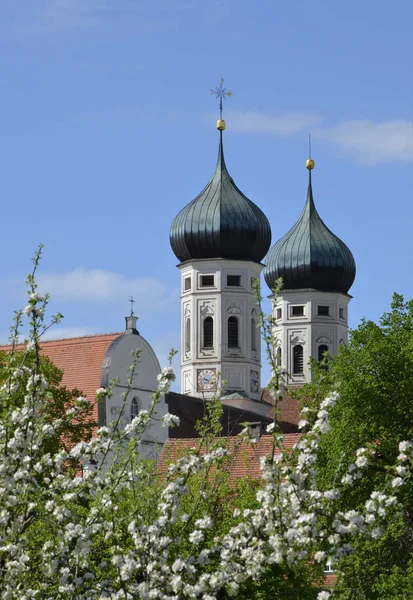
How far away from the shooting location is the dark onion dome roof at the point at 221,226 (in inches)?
2766

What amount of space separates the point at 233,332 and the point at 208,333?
1.27 metres

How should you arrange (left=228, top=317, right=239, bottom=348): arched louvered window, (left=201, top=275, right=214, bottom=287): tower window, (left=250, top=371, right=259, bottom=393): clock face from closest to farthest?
(left=250, top=371, right=259, bottom=393): clock face, (left=228, top=317, right=239, bottom=348): arched louvered window, (left=201, top=275, right=214, bottom=287): tower window

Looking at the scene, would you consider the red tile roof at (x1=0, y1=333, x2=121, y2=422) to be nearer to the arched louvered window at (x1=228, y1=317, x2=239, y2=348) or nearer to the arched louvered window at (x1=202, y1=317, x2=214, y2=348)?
the arched louvered window at (x1=228, y1=317, x2=239, y2=348)

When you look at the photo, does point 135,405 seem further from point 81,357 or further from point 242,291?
point 242,291

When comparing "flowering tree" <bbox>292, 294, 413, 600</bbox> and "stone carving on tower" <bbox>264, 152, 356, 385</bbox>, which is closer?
"flowering tree" <bbox>292, 294, 413, 600</bbox>

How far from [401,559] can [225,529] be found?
Answer: 893cm

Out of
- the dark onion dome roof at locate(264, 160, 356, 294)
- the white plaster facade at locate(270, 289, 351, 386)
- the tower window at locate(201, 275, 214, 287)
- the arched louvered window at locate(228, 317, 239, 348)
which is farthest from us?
the dark onion dome roof at locate(264, 160, 356, 294)

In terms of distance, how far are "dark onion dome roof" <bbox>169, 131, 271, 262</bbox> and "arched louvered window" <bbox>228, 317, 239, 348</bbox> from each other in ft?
10.1

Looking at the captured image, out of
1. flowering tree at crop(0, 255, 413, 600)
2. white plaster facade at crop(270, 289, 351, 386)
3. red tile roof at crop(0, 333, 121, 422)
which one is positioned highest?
white plaster facade at crop(270, 289, 351, 386)

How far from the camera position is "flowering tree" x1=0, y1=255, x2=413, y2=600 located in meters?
9.61

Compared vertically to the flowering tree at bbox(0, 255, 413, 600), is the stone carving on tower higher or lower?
higher

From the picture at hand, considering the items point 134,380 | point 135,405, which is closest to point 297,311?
point 135,405

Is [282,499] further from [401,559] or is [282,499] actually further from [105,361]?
[105,361]

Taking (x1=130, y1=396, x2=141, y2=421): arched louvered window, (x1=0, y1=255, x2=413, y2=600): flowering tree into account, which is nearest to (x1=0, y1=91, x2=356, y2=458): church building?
(x1=130, y1=396, x2=141, y2=421): arched louvered window
